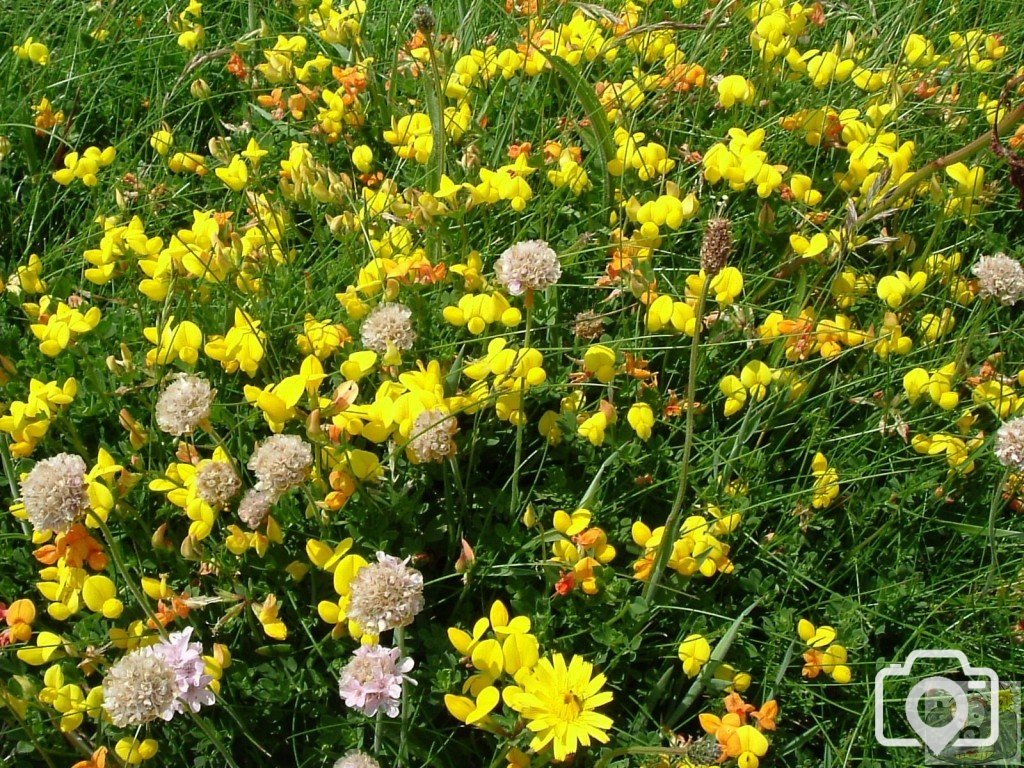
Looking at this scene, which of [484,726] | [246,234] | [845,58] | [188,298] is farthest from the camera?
[845,58]

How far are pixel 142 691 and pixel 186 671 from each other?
0.20ft

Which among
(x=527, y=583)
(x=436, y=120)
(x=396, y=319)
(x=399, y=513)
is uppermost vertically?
(x=436, y=120)

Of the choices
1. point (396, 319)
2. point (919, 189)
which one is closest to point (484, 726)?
point (396, 319)

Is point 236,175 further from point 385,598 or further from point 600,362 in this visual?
point 385,598

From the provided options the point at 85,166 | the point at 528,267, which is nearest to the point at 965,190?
the point at 528,267

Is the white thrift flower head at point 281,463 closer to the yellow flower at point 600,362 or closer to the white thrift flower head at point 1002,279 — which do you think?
the yellow flower at point 600,362

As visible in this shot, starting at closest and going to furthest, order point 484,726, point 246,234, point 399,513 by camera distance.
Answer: point 484,726 < point 399,513 < point 246,234

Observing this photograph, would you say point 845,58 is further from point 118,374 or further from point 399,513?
point 118,374

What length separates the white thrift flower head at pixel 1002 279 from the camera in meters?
1.96

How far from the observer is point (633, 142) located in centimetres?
225

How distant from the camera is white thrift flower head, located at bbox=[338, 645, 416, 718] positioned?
1.37 meters

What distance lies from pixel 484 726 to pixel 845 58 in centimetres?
188

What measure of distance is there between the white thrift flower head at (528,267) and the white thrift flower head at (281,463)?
475 millimetres

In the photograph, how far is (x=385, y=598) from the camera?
1.38m
